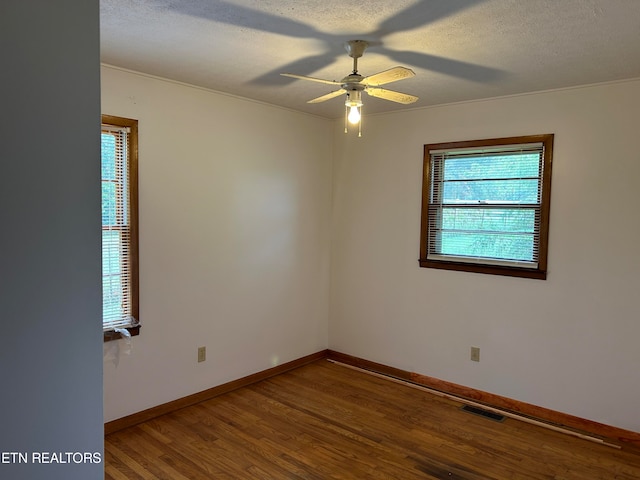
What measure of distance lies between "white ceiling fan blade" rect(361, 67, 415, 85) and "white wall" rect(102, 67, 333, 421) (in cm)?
161

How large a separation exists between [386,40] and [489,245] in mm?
1976

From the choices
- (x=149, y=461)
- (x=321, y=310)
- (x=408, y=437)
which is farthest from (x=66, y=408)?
(x=321, y=310)

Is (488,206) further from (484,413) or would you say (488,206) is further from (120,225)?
(120,225)

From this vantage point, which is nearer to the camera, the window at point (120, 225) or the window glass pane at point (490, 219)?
the window at point (120, 225)

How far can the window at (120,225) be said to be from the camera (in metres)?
3.00

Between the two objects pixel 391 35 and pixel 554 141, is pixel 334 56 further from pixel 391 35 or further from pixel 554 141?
pixel 554 141

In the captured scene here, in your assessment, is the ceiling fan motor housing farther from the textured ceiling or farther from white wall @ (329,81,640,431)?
white wall @ (329,81,640,431)

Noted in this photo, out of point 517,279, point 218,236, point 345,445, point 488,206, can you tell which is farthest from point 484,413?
point 218,236

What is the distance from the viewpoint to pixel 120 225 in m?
3.07

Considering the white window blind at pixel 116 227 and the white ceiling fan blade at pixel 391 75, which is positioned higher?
the white ceiling fan blade at pixel 391 75

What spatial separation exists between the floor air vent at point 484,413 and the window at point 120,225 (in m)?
2.59

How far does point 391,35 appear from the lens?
2318 mm

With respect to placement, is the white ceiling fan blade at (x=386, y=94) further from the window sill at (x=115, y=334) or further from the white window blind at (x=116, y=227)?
the window sill at (x=115, y=334)

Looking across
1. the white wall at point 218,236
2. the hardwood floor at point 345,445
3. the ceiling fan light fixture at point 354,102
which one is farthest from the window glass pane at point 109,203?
the ceiling fan light fixture at point 354,102
